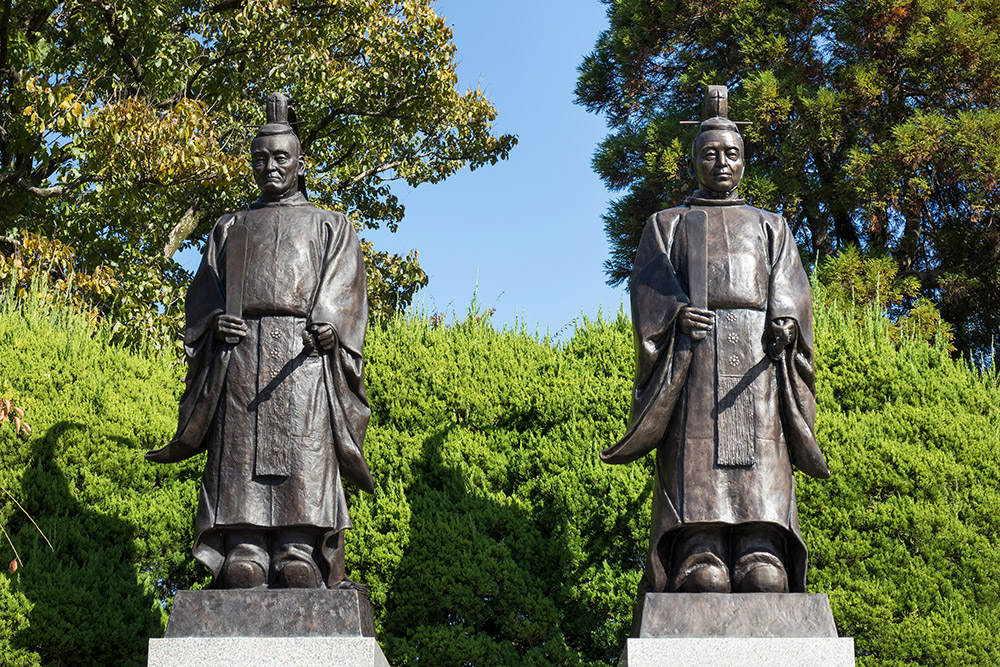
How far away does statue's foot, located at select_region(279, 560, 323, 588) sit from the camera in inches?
197

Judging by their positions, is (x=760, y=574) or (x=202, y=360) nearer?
(x=760, y=574)

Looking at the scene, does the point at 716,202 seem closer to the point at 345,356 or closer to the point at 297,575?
the point at 345,356

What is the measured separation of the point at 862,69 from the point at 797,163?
119 cm

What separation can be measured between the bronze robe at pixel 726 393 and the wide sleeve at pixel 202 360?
6.25 feet

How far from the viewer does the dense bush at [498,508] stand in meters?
6.71

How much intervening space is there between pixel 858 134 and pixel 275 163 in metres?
7.96

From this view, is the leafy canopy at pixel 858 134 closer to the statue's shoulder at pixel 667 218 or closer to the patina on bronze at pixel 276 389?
the statue's shoulder at pixel 667 218

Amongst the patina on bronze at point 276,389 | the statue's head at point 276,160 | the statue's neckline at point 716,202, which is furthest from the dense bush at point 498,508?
the statue's head at point 276,160

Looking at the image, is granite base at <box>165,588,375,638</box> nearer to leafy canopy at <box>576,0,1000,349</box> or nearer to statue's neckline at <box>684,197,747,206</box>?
statue's neckline at <box>684,197,747,206</box>

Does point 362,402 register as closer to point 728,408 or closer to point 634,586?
point 728,408

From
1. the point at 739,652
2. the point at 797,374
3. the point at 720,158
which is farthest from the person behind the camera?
the point at 720,158

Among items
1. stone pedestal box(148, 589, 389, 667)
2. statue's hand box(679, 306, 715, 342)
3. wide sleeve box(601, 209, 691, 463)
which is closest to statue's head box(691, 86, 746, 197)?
wide sleeve box(601, 209, 691, 463)

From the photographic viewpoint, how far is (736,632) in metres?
4.81

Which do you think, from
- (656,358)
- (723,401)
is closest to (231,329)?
(656,358)
